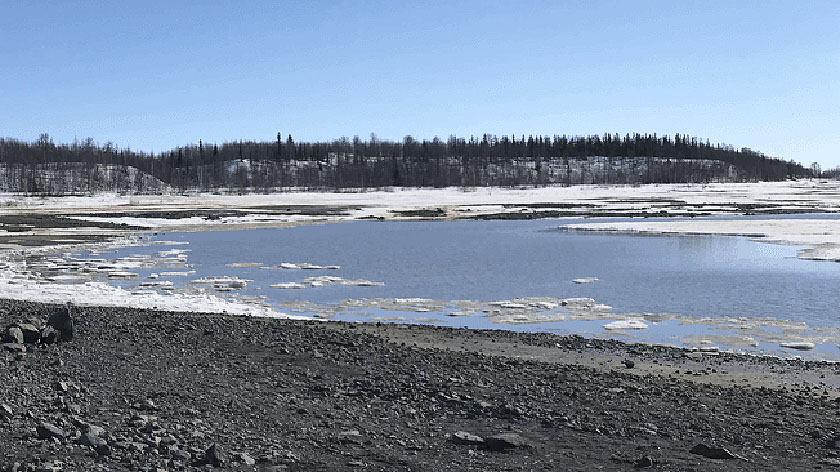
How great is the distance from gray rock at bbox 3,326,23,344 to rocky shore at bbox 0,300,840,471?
7 centimetres

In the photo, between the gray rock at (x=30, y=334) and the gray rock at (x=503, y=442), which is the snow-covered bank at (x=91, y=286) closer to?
the gray rock at (x=30, y=334)

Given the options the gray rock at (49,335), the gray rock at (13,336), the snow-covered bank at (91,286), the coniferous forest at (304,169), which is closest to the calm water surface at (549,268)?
the snow-covered bank at (91,286)

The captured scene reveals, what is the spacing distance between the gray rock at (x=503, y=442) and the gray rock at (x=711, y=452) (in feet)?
4.42

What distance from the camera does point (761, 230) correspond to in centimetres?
3512

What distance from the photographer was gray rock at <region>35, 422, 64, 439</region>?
677cm

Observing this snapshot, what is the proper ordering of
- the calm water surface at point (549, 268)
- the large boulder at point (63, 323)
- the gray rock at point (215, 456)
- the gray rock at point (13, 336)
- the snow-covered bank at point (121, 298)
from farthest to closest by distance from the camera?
the calm water surface at point (549, 268) → the snow-covered bank at point (121, 298) → the large boulder at point (63, 323) → the gray rock at point (13, 336) → the gray rock at point (215, 456)

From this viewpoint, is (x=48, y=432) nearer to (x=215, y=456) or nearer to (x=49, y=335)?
(x=215, y=456)

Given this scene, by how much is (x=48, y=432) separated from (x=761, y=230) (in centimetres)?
3301

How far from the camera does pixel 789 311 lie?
48.1ft

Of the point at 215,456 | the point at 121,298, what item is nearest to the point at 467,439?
the point at 215,456

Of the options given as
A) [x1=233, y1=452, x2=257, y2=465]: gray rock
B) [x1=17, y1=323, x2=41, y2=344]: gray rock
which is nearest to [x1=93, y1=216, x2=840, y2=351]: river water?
[x1=17, y1=323, x2=41, y2=344]: gray rock

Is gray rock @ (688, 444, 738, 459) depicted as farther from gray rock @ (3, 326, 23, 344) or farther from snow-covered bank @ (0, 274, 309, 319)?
snow-covered bank @ (0, 274, 309, 319)

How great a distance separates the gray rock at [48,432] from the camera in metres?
6.77

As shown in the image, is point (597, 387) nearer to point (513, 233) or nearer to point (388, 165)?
point (513, 233)
